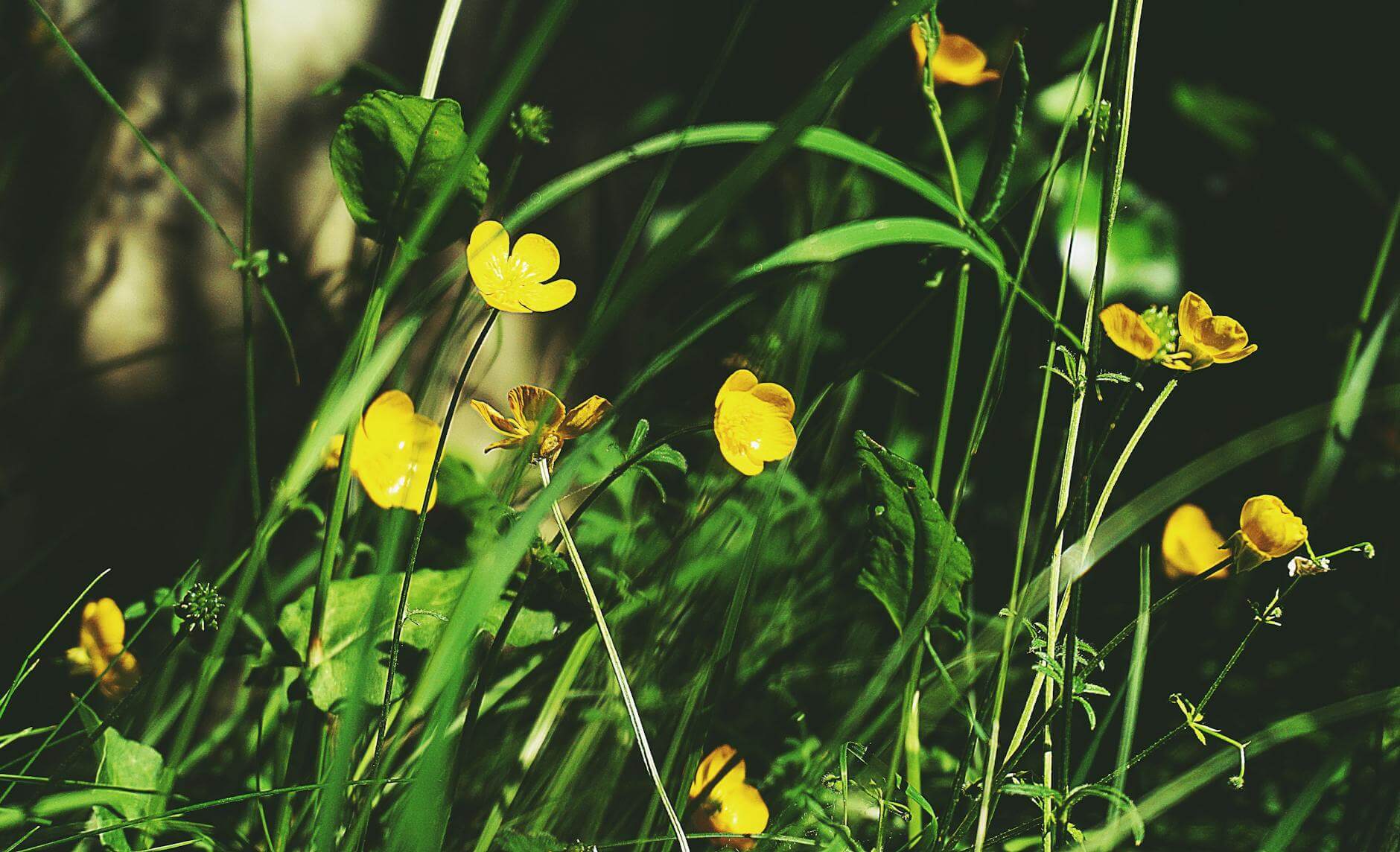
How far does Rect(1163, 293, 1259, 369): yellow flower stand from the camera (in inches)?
19.3

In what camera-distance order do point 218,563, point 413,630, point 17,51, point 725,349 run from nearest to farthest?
point 413,630, point 218,563, point 17,51, point 725,349

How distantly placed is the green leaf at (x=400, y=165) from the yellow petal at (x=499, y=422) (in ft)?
0.45

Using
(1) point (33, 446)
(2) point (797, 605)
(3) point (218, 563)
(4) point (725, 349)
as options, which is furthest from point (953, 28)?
(1) point (33, 446)

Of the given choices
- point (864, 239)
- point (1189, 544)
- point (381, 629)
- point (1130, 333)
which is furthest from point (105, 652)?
point (1189, 544)

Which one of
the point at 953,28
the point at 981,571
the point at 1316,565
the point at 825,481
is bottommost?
the point at 981,571

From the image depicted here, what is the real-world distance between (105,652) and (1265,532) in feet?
2.50

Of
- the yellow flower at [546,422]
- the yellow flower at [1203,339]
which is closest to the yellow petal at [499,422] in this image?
the yellow flower at [546,422]

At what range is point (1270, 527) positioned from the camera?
1.60 ft

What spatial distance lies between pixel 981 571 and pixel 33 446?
3.10 ft

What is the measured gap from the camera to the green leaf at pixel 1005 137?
1.85 ft

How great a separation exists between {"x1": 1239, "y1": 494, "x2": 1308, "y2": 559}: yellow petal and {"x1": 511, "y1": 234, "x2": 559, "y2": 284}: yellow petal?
1.40 ft

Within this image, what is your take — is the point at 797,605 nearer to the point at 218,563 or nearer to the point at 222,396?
the point at 218,563

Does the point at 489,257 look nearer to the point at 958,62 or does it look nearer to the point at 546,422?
the point at 546,422

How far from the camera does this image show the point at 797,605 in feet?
2.71
